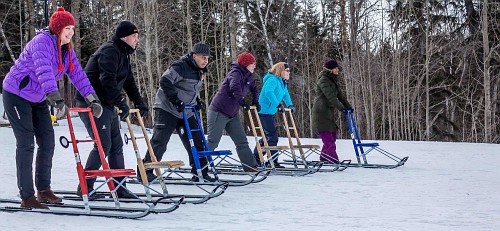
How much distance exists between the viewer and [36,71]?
4.79 meters

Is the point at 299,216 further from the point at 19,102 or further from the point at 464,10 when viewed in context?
the point at 464,10

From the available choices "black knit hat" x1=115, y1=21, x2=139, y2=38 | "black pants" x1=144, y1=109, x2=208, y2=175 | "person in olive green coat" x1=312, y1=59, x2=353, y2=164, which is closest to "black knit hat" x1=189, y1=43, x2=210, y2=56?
"black pants" x1=144, y1=109, x2=208, y2=175

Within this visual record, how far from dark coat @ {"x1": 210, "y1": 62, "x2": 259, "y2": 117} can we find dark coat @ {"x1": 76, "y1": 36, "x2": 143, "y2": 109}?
211 centimetres

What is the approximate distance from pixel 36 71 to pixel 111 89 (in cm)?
100

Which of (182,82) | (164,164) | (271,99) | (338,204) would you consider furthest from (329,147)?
(164,164)

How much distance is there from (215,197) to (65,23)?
2235 mm

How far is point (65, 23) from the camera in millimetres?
4961

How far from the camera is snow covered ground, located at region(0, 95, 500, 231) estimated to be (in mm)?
4633

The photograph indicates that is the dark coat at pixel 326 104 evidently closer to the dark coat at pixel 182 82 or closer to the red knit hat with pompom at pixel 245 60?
the red knit hat with pompom at pixel 245 60

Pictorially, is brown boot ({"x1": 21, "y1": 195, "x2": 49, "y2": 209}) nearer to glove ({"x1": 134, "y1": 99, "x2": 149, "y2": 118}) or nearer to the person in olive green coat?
glove ({"x1": 134, "y1": 99, "x2": 149, "y2": 118})

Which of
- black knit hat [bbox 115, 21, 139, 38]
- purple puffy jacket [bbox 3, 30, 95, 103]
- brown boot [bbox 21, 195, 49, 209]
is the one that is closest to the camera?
purple puffy jacket [bbox 3, 30, 95, 103]

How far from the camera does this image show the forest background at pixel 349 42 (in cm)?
2495

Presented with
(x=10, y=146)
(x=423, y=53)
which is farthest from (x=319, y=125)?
(x=423, y=53)

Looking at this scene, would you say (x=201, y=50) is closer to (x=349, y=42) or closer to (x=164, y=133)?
(x=164, y=133)
